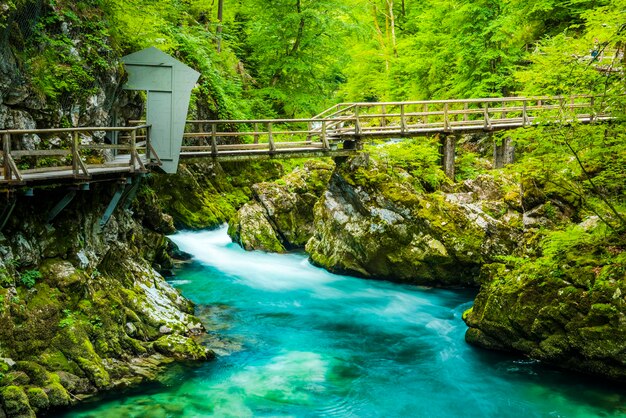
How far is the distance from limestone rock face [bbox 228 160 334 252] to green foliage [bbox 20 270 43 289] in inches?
454

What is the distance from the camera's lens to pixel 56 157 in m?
11.4

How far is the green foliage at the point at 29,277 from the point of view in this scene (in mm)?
9512

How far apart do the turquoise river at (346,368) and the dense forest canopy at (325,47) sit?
6304mm

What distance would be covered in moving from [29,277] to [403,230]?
1131cm

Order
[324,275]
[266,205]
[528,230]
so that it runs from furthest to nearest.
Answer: [266,205] < [324,275] < [528,230]

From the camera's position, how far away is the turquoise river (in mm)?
9914

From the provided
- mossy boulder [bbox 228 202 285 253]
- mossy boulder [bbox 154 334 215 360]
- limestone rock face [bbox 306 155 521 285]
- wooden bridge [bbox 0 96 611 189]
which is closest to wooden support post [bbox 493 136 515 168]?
wooden bridge [bbox 0 96 611 189]

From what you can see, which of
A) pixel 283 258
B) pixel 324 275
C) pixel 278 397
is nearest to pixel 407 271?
pixel 324 275

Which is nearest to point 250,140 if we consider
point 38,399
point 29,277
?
point 29,277

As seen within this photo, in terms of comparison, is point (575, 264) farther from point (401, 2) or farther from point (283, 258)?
point (401, 2)

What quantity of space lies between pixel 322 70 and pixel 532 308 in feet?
66.5

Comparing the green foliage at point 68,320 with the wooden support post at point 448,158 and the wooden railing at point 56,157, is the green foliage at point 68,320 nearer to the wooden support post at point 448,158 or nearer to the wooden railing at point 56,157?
the wooden railing at point 56,157

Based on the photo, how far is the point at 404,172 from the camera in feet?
61.8

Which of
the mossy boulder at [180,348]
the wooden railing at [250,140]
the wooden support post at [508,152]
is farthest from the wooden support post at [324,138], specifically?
the mossy boulder at [180,348]
